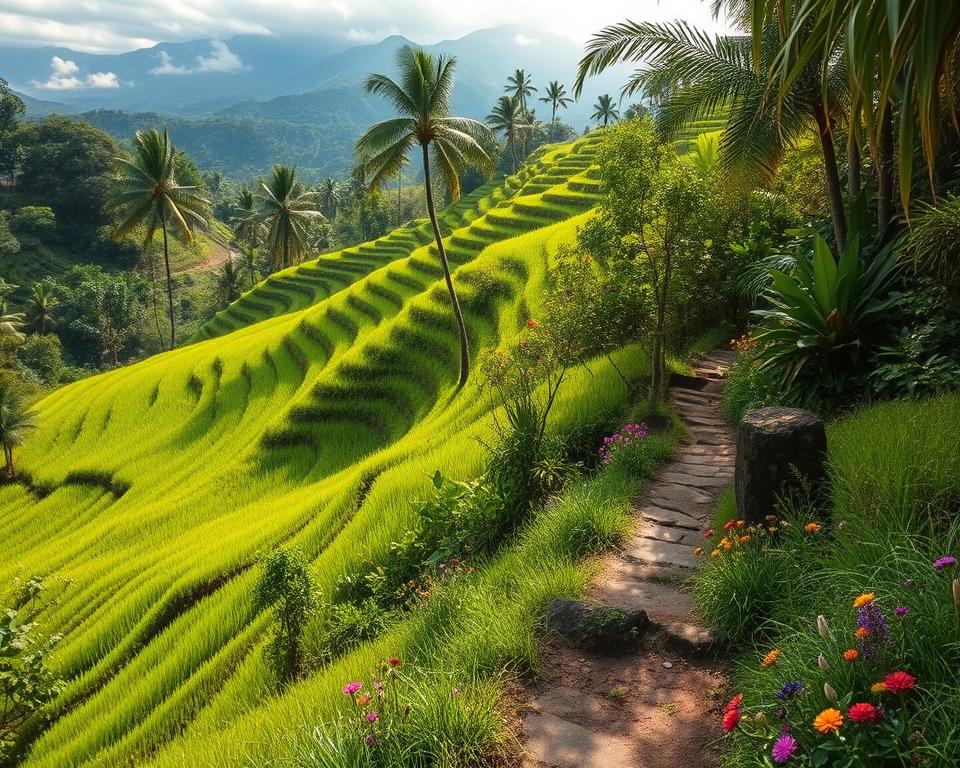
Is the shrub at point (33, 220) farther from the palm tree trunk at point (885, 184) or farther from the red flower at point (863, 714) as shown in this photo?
the red flower at point (863, 714)

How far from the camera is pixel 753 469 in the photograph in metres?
4.70

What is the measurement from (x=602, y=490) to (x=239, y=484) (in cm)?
1161

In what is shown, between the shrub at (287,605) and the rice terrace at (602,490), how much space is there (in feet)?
0.14

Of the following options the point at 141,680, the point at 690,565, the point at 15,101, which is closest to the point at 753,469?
the point at 690,565

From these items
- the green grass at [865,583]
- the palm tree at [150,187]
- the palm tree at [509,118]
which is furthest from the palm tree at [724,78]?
the palm tree at [509,118]

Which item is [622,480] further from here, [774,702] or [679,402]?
[774,702]

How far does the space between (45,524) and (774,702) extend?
20.7 metres

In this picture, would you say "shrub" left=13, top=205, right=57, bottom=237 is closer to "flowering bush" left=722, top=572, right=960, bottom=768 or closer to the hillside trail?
the hillside trail

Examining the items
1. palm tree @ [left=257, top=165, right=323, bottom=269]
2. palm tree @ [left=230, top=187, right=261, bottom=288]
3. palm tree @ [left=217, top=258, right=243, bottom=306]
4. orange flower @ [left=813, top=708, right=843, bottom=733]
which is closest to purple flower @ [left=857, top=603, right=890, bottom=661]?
orange flower @ [left=813, top=708, right=843, bottom=733]

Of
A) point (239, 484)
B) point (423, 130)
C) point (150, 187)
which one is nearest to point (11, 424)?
point (239, 484)

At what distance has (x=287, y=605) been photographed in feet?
24.0

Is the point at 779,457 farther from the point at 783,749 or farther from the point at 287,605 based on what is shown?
the point at 287,605

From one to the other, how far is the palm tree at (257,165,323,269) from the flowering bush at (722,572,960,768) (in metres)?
40.2

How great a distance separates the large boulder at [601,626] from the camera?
13.3 feet
